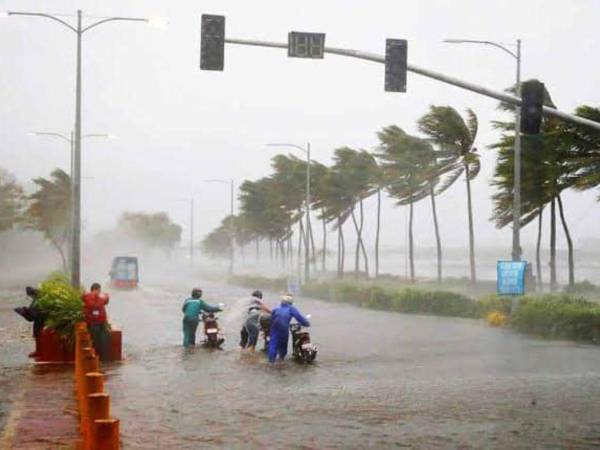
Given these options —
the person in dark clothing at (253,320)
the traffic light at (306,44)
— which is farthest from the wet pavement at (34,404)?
the traffic light at (306,44)

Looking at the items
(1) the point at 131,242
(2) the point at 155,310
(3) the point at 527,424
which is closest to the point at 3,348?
(3) the point at 527,424

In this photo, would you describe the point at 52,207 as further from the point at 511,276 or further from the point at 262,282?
the point at 511,276

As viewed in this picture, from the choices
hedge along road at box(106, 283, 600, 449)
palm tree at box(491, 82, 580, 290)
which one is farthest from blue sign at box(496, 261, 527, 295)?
palm tree at box(491, 82, 580, 290)

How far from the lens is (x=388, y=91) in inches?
639

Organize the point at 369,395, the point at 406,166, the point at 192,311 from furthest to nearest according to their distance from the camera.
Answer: the point at 406,166, the point at 192,311, the point at 369,395

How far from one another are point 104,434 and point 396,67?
998 cm

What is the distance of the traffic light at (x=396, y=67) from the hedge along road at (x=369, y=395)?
5.34 meters

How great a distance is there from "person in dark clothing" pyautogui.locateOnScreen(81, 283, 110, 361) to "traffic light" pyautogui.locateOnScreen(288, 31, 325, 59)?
21.8 ft

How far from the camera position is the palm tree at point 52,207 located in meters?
94.0

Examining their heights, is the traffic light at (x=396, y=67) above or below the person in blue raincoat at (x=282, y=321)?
above

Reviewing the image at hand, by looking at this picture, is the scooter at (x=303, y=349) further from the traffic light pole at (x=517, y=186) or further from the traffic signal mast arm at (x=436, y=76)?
the traffic light pole at (x=517, y=186)

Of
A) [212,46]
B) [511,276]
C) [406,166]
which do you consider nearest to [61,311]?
[212,46]

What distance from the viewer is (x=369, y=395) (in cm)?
1505

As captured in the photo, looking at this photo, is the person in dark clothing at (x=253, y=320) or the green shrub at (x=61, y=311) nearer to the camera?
the green shrub at (x=61, y=311)
